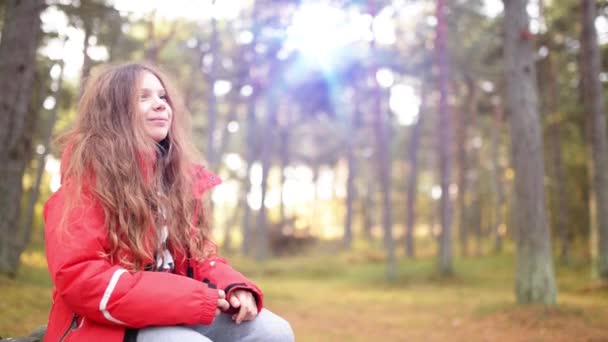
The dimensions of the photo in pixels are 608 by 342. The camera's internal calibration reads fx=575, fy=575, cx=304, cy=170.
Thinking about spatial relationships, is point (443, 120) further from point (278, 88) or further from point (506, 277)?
point (278, 88)

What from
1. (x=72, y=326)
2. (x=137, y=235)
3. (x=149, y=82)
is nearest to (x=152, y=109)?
(x=149, y=82)

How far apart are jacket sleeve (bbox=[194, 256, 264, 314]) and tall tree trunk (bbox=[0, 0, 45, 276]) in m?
6.04

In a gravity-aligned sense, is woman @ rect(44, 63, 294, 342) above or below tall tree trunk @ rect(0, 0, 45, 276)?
below

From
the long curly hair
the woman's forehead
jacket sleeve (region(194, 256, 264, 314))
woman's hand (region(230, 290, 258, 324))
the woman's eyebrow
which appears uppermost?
the woman's forehead

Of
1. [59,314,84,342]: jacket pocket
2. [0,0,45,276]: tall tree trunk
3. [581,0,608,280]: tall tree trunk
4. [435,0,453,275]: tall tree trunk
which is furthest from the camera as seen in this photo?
[435,0,453,275]: tall tree trunk

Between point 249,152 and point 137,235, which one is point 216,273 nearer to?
point 137,235

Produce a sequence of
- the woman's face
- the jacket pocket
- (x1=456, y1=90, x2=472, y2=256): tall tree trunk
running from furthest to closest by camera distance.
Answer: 1. (x1=456, y1=90, x2=472, y2=256): tall tree trunk
2. the woman's face
3. the jacket pocket

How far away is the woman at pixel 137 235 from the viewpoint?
2.19 meters

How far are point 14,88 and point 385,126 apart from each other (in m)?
16.9

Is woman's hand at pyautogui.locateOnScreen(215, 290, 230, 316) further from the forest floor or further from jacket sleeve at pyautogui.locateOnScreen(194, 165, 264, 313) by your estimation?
the forest floor

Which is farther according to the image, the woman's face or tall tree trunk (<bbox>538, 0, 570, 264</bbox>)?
tall tree trunk (<bbox>538, 0, 570, 264</bbox>)

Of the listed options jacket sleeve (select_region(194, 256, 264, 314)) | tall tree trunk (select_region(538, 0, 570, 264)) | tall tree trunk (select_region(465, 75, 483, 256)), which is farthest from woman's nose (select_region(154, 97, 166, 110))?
tall tree trunk (select_region(465, 75, 483, 256))

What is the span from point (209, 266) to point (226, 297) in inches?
10.8

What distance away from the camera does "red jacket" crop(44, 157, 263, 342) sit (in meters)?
2.16
